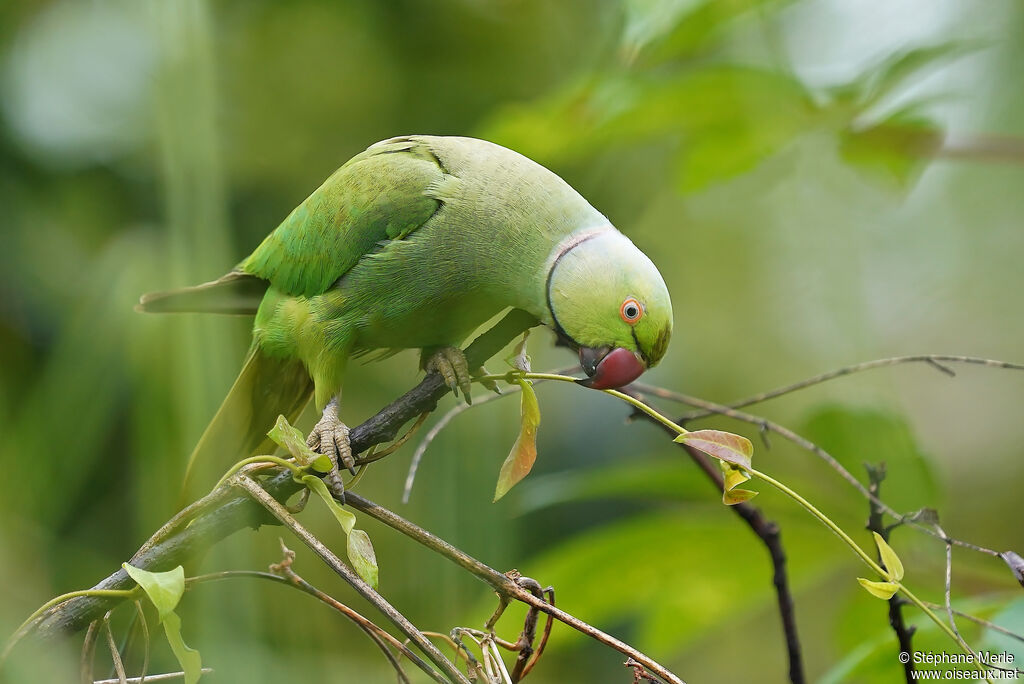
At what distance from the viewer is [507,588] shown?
3.56 ft

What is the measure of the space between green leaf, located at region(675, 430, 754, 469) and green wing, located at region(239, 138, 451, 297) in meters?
0.98

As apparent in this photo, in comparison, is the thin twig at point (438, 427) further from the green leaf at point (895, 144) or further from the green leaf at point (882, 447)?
the green leaf at point (895, 144)

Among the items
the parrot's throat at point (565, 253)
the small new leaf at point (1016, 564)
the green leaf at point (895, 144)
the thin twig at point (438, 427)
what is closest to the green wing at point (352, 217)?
the parrot's throat at point (565, 253)

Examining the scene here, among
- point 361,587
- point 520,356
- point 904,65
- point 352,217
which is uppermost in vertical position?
point 904,65

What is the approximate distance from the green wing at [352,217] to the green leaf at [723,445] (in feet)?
3.22

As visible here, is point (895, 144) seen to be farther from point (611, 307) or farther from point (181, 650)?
point (181, 650)

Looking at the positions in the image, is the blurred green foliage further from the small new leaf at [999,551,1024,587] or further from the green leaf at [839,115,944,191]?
the small new leaf at [999,551,1024,587]

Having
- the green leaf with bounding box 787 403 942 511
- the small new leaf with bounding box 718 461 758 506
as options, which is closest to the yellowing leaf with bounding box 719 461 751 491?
the small new leaf with bounding box 718 461 758 506

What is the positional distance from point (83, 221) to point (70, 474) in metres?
1.65

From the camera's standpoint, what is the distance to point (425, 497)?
3.11 metres

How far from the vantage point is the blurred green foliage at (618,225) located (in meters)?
1.89

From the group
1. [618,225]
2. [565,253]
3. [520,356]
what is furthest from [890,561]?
[618,225]

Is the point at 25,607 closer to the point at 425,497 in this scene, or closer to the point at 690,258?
the point at 425,497

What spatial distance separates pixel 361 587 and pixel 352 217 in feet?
3.76
